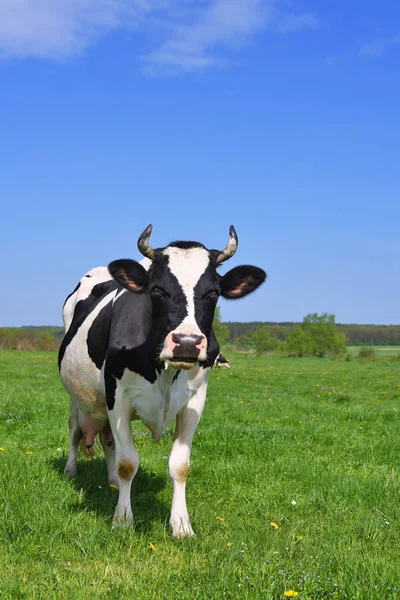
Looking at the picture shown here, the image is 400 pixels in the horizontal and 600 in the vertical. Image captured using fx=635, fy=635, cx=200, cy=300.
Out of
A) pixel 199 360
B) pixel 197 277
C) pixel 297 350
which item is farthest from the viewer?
pixel 297 350

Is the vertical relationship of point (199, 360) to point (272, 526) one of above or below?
above

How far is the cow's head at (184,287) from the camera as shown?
15.7 ft

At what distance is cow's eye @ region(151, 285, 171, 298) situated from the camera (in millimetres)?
5266

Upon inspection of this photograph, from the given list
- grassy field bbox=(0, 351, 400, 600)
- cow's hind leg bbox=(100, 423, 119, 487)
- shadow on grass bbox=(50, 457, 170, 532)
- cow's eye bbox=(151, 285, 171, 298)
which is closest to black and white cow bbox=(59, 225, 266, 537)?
cow's eye bbox=(151, 285, 171, 298)

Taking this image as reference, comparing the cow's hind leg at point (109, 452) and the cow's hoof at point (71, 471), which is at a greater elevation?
the cow's hind leg at point (109, 452)

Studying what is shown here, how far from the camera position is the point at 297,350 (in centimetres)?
8469

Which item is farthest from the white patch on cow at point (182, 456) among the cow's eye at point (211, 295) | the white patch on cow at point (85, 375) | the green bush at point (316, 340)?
the green bush at point (316, 340)

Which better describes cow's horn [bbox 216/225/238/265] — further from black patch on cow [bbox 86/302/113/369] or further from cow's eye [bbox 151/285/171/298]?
black patch on cow [bbox 86/302/113/369]

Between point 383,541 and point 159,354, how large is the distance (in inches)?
96.7

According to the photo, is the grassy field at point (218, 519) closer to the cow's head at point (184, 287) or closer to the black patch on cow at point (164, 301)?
the cow's head at point (184, 287)

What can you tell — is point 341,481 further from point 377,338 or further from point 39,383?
point 377,338

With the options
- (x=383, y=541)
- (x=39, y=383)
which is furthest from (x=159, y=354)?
(x=39, y=383)

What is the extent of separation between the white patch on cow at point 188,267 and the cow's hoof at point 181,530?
1.77m

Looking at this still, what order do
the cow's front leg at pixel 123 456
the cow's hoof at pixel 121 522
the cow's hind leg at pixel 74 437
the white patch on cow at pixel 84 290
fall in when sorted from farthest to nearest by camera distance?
the white patch on cow at pixel 84 290 → the cow's hind leg at pixel 74 437 → the cow's front leg at pixel 123 456 → the cow's hoof at pixel 121 522
